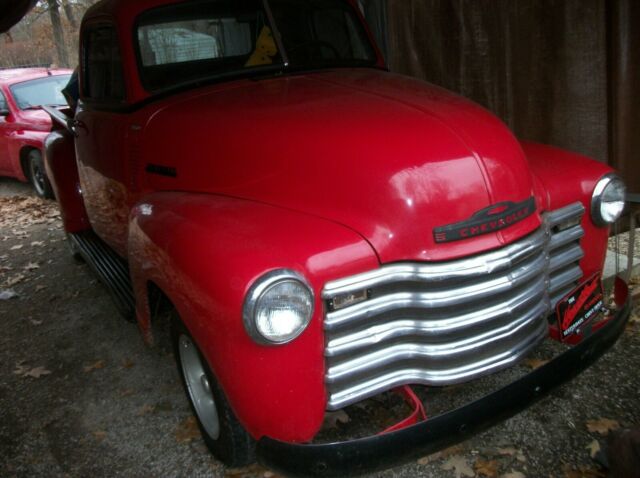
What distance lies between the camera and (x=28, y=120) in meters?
7.47

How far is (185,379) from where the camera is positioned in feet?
8.80

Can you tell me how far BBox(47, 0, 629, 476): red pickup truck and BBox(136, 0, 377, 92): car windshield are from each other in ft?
0.47

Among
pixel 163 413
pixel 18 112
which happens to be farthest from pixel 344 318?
pixel 18 112

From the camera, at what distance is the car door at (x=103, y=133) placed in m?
3.37

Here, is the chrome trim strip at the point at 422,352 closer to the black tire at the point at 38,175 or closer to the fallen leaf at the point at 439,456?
the fallen leaf at the point at 439,456

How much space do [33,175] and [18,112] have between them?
0.84 metres

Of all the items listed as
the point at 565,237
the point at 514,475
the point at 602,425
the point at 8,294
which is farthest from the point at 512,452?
the point at 8,294

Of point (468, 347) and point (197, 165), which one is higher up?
point (197, 165)

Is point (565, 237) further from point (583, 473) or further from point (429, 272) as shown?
point (583, 473)

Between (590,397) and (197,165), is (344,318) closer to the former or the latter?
(197,165)

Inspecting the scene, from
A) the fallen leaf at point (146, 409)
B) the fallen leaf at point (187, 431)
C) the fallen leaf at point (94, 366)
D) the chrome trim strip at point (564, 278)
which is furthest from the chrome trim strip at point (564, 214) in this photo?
the fallen leaf at point (94, 366)

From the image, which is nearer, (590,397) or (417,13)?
(590,397)

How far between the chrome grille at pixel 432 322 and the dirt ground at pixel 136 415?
62 centimetres

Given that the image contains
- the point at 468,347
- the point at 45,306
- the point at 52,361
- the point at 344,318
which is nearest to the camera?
the point at 344,318
